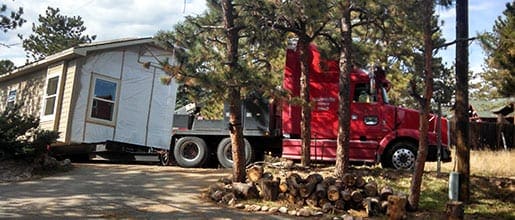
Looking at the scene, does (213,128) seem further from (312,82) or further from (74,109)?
(74,109)

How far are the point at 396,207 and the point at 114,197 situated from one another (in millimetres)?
5166

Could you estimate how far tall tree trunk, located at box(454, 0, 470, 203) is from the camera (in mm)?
10273

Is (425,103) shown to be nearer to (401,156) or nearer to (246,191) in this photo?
(401,156)

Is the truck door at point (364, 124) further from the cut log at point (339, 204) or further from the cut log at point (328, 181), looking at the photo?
the cut log at point (339, 204)

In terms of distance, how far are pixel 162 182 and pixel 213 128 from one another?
3309 millimetres

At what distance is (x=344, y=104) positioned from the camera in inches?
434

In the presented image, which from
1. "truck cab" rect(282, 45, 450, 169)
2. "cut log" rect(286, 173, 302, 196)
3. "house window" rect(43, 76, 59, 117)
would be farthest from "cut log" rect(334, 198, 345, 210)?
"house window" rect(43, 76, 59, 117)

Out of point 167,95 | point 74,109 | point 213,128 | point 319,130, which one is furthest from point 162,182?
point 167,95

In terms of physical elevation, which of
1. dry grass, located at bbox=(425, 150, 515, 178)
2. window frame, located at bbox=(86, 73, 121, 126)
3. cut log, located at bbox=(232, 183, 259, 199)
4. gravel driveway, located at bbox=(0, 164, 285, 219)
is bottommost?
gravel driveway, located at bbox=(0, 164, 285, 219)

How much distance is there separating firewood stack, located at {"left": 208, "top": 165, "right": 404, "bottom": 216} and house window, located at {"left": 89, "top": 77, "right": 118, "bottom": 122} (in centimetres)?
731

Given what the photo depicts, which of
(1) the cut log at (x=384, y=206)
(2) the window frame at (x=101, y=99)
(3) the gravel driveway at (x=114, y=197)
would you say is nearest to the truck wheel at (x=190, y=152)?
(3) the gravel driveway at (x=114, y=197)

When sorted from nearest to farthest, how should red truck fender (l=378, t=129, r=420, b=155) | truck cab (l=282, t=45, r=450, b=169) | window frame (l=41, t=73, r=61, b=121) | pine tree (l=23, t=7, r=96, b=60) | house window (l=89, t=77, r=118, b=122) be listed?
red truck fender (l=378, t=129, r=420, b=155) < truck cab (l=282, t=45, r=450, b=169) < house window (l=89, t=77, r=118, b=122) < window frame (l=41, t=73, r=61, b=121) < pine tree (l=23, t=7, r=96, b=60)

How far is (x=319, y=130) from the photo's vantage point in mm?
13281

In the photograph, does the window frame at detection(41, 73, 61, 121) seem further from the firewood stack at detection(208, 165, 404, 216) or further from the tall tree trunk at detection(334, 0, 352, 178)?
the tall tree trunk at detection(334, 0, 352, 178)
